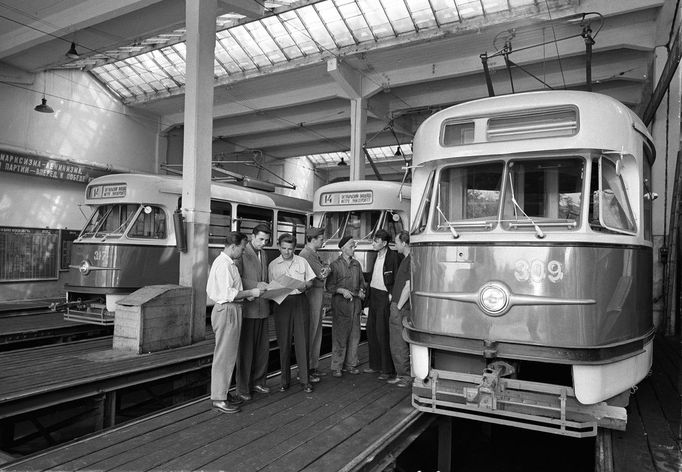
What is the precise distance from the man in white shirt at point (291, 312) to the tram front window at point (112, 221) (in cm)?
491

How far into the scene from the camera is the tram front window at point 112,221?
9.11 meters

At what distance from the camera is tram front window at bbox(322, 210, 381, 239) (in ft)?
30.3

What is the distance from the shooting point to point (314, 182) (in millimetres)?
26953

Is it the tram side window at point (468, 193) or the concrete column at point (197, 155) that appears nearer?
the tram side window at point (468, 193)

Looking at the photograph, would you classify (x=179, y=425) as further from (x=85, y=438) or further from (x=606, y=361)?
(x=606, y=361)

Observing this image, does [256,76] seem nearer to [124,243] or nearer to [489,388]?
[124,243]

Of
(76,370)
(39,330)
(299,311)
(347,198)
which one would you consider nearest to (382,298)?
(299,311)

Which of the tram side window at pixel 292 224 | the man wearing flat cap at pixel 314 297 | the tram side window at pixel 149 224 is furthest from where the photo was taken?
the tram side window at pixel 292 224

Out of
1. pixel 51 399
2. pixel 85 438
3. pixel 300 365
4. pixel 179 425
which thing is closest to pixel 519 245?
pixel 300 365

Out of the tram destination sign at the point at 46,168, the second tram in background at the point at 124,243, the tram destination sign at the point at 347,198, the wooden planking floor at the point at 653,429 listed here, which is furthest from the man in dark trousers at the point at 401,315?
the tram destination sign at the point at 46,168

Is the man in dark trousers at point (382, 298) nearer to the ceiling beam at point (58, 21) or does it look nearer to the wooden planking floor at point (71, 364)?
the wooden planking floor at point (71, 364)

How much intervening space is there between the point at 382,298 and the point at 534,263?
2.21 m

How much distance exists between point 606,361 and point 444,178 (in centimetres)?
196

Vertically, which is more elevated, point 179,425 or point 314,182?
point 314,182
